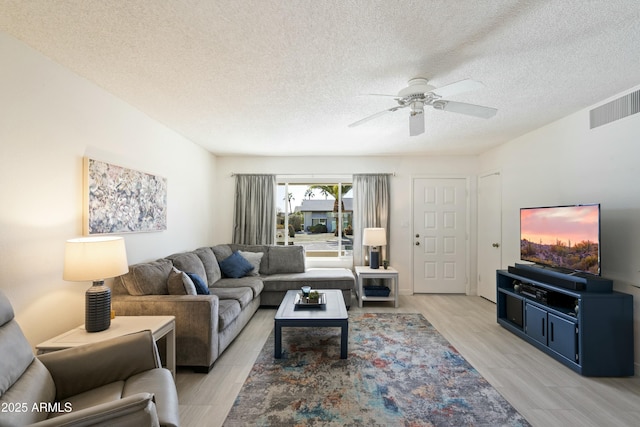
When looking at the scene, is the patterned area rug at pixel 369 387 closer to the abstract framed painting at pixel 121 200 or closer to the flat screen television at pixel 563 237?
the flat screen television at pixel 563 237

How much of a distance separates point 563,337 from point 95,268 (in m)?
3.83

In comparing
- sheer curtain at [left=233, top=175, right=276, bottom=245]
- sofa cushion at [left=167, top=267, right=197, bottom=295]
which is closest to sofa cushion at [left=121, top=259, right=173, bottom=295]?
sofa cushion at [left=167, top=267, right=197, bottom=295]

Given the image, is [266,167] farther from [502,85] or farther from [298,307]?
[502,85]

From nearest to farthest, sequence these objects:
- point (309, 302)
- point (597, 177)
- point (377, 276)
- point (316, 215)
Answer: point (597, 177), point (309, 302), point (377, 276), point (316, 215)

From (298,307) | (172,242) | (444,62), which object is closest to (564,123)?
(444,62)

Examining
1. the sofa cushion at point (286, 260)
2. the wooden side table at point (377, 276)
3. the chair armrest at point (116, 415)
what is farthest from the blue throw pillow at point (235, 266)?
the chair armrest at point (116, 415)

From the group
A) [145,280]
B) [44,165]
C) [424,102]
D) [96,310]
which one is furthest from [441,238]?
[44,165]

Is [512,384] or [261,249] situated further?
[261,249]

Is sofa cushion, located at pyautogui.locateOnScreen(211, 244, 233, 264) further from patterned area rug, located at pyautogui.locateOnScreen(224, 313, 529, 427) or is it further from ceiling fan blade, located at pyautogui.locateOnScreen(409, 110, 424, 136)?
ceiling fan blade, located at pyautogui.locateOnScreen(409, 110, 424, 136)

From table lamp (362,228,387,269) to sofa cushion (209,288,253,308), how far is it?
2.03 meters

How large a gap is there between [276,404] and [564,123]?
3948 millimetres

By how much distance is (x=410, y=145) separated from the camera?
449 centimetres

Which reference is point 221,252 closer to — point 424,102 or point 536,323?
point 424,102

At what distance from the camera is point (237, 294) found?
11.0ft
